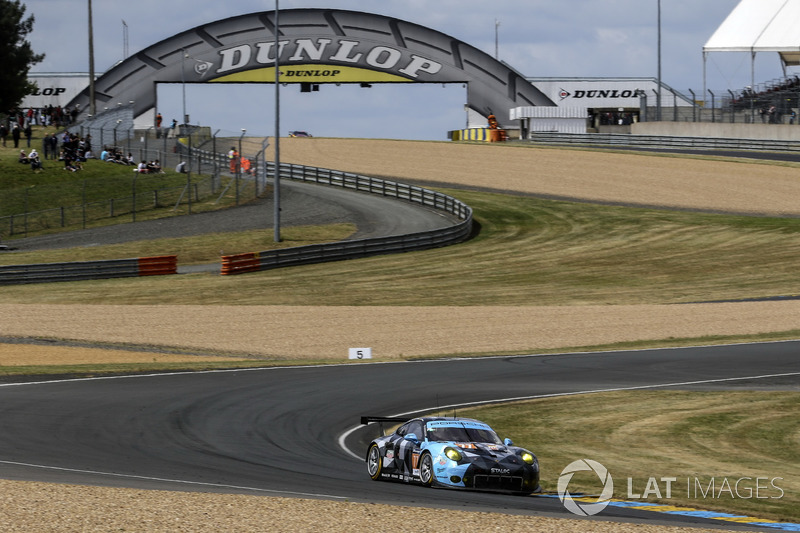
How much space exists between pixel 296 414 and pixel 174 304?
18.3 m

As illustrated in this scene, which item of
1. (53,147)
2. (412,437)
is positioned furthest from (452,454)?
(53,147)

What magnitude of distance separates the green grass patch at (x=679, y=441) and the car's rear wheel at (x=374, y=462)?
225 cm

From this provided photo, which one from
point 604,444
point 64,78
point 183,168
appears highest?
point 64,78

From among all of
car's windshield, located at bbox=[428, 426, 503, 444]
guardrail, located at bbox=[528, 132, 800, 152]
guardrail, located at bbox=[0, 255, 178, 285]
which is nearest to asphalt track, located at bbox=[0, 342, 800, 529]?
car's windshield, located at bbox=[428, 426, 503, 444]

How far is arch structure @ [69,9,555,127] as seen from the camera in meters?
91.9

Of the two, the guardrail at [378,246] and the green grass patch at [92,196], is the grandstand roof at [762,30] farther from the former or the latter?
the green grass patch at [92,196]

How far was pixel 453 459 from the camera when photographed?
1394 centimetres

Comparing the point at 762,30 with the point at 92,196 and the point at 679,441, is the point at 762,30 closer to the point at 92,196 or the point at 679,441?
the point at 92,196

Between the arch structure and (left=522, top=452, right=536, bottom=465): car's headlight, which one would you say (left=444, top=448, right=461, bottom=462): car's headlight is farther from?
the arch structure

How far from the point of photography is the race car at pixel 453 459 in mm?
13781

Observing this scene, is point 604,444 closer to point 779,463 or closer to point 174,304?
point 779,463

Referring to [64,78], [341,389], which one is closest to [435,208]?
[341,389]

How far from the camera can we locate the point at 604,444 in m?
17.5

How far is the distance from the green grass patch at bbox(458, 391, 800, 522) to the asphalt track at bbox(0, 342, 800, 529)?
808 millimetres
